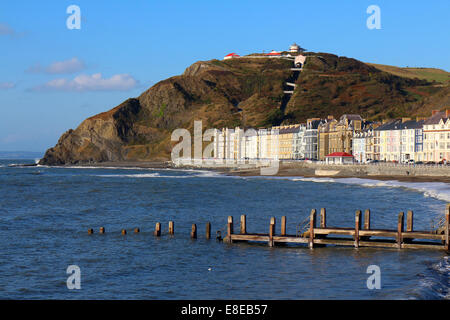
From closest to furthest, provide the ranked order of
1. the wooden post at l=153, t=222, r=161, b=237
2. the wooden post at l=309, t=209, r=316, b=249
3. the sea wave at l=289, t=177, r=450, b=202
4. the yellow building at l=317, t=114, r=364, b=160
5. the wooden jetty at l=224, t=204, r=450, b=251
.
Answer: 1. the wooden jetty at l=224, t=204, r=450, b=251
2. the wooden post at l=309, t=209, r=316, b=249
3. the wooden post at l=153, t=222, r=161, b=237
4. the sea wave at l=289, t=177, r=450, b=202
5. the yellow building at l=317, t=114, r=364, b=160

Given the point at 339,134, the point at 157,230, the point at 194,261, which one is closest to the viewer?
the point at 194,261

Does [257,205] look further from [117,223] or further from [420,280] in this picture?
[420,280]

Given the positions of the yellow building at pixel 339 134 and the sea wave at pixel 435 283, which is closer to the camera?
the sea wave at pixel 435 283

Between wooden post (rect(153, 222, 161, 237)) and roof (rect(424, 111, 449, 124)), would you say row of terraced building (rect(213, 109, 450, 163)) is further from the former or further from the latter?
wooden post (rect(153, 222, 161, 237))

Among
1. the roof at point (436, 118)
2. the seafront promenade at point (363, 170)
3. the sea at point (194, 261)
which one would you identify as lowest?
the sea at point (194, 261)

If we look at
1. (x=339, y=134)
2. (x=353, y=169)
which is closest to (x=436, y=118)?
(x=353, y=169)

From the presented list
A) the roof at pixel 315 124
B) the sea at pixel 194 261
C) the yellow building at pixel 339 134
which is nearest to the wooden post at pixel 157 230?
the sea at pixel 194 261

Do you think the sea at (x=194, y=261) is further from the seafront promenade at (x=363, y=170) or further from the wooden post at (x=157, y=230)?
the seafront promenade at (x=363, y=170)

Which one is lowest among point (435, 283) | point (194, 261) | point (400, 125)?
point (194, 261)

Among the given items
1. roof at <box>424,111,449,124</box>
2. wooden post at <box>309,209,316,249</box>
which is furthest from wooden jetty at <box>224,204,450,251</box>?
roof at <box>424,111,449,124</box>

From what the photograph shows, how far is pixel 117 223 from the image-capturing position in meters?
54.4

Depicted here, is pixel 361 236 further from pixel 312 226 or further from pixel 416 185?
pixel 416 185

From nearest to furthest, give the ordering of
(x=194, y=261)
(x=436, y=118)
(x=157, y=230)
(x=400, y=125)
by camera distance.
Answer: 1. (x=194, y=261)
2. (x=157, y=230)
3. (x=436, y=118)
4. (x=400, y=125)
